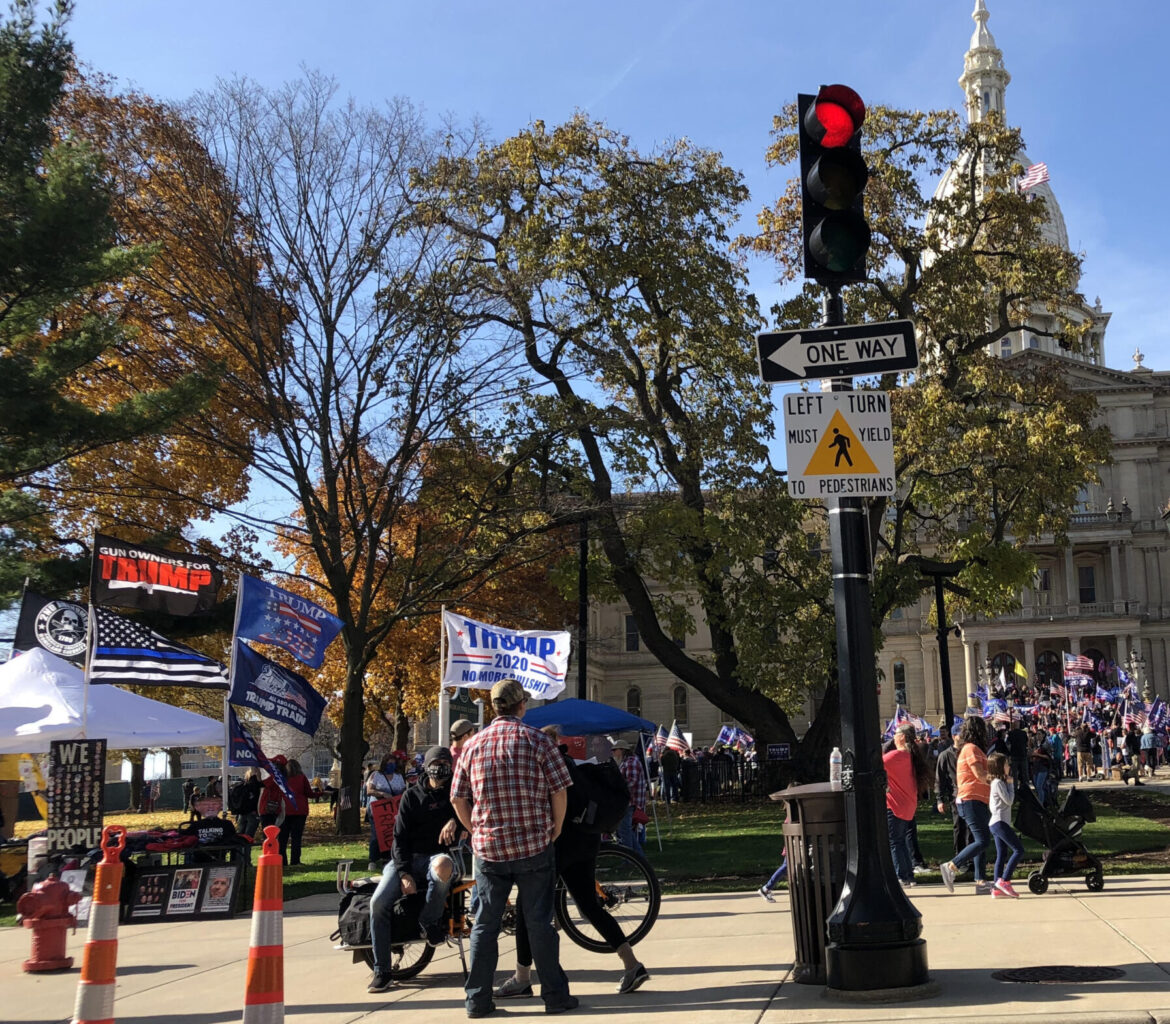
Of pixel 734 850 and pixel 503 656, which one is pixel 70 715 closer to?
pixel 503 656

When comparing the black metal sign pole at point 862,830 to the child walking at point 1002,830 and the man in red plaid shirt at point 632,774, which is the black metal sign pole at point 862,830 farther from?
the man in red plaid shirt at point 632,774

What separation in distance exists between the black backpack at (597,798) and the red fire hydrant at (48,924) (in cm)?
457

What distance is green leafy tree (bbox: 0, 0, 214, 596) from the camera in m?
17.2

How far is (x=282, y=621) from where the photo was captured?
1583cm

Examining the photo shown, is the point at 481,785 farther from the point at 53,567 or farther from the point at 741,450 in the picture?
the point at 741,450

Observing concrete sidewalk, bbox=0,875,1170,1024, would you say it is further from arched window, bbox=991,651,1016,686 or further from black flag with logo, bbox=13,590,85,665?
arched window, bbox=991,651,1016,686

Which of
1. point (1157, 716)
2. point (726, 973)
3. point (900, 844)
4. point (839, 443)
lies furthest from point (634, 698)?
point (839, 443)

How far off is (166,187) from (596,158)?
974 cm

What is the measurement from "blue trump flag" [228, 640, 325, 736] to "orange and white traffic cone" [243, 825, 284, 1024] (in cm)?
878

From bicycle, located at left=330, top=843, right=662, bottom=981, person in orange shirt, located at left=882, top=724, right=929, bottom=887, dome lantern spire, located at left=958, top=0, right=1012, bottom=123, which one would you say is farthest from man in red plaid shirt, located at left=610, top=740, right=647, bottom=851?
dome lantern spire, located at left=958, top=0, right=1012, bottom=123

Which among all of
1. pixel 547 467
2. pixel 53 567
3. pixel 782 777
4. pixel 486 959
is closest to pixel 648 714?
pixel 782 777

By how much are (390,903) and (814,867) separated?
279cm

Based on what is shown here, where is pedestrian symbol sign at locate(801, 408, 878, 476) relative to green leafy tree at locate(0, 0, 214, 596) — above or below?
below

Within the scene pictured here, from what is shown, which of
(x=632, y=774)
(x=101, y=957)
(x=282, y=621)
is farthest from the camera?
(x=632, y=774)
